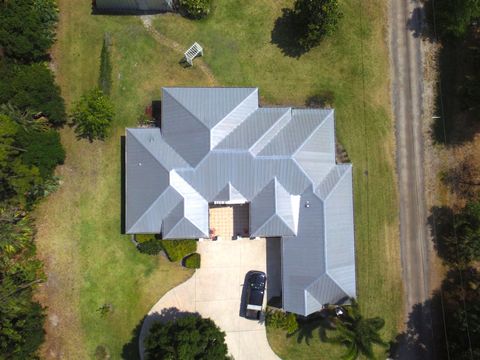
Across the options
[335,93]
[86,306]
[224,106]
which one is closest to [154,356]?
[86,306]

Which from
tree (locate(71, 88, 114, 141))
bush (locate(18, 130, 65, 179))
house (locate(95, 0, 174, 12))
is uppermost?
house (locate(95, 0, 174, 12))

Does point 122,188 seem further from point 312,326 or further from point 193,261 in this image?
point 312,326

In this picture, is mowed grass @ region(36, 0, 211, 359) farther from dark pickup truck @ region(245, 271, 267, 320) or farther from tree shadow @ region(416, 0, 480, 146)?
tree shadow @ region(416, 0, 480, 146)

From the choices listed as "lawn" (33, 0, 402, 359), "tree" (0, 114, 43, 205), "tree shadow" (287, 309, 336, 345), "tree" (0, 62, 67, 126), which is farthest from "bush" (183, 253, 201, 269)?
"tree" (0, 62, 67, 126)

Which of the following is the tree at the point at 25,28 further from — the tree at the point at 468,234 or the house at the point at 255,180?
the tree at the point at 468,234

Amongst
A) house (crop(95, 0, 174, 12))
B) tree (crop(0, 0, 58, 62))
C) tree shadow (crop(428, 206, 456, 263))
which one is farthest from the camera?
tree shadow (crop(428, 206, 456, 263))

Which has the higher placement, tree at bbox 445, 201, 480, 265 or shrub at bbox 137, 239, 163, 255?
tree at bbox 445, 201, 480, 265

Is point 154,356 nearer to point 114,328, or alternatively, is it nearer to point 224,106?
point 114,328

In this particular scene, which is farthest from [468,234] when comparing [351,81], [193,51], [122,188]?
[122,188]
